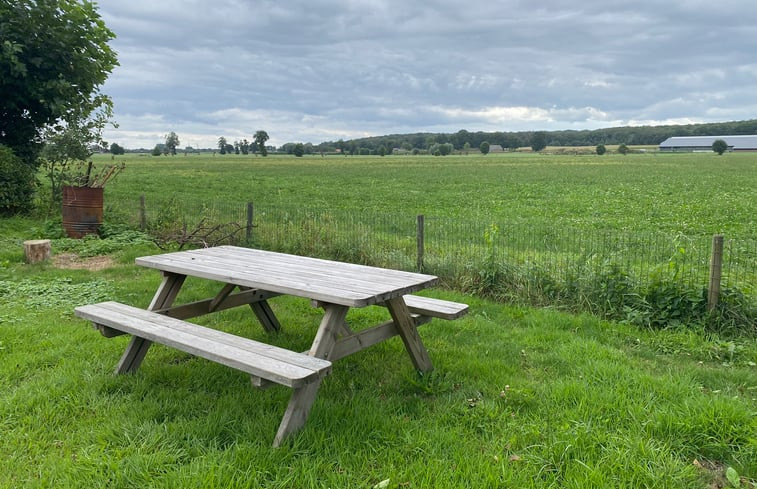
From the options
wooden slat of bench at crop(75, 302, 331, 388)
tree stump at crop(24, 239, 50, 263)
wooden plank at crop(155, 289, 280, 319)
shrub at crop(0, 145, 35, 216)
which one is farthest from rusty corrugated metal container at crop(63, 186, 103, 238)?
wooden slat of bench at crop(75, 302, 331, 388)

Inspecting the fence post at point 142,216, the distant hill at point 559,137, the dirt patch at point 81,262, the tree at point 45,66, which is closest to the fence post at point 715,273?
the dirt patch at point 81,262

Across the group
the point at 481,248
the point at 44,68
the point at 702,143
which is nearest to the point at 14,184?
the point at 44,68

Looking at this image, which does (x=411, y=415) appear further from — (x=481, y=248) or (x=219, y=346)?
(x=481, y=248)

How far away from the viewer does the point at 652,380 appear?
11.8ft

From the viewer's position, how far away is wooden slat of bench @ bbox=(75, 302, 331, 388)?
2615mm

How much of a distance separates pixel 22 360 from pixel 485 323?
4.00 m

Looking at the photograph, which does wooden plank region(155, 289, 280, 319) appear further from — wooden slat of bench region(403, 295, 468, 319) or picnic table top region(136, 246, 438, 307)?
wooden slat of bench region(403, 295, 468, 319)

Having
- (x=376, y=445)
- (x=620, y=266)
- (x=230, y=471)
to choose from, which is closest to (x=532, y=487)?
(x=376, y=445)

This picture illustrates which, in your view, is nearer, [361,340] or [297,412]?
[297,412]

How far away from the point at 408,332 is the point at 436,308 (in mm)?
372

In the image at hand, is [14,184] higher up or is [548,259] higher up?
[14,184]

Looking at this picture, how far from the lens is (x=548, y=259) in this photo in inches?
245

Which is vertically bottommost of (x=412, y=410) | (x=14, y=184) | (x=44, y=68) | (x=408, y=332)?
(x=412, y=410)

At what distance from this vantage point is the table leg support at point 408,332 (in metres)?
3.53
